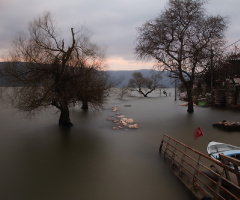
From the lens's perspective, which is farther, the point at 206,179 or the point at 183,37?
the point at 183,37

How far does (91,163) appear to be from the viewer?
925 cm

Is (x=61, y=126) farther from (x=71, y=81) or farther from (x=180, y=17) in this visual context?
(x=180, y=17)

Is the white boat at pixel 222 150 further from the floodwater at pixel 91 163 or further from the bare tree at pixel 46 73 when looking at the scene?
the bare tree at pixel 46 73

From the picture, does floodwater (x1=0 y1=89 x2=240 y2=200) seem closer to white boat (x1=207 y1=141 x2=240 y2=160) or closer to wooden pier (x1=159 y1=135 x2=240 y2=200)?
wooden pier (x1=159 y1=135 x2=240 y2=200)

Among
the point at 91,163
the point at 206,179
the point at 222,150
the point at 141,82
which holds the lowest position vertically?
the point at 91,163

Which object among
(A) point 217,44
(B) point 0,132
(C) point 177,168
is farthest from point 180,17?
(B) point 0,132

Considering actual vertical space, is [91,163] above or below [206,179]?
below

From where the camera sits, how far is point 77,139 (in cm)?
1325

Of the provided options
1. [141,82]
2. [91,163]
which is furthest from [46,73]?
[141,82]

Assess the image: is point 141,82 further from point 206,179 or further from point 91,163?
point 206,179

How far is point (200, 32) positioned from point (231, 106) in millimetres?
10817

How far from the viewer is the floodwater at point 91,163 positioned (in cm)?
677

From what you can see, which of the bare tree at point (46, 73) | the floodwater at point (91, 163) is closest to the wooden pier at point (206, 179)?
the floodwater at point (91, 163)

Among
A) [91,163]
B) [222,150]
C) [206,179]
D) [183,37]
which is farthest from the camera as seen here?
[183,37]
